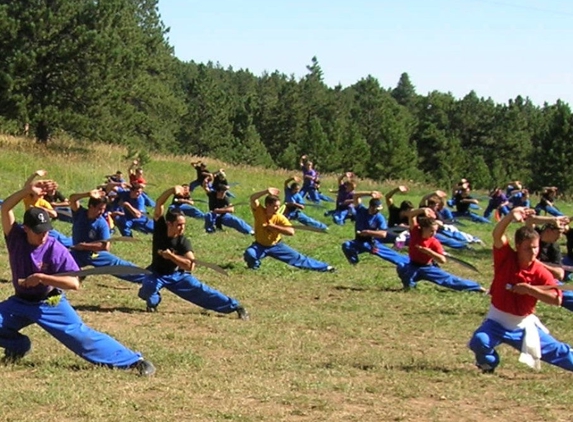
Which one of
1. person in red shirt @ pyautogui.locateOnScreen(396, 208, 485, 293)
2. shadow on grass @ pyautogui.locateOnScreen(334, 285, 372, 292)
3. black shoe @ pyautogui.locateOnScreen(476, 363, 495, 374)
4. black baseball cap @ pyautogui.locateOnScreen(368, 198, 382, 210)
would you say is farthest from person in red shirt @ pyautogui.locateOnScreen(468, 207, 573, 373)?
black baseball cap @ pyautogui.locateOnScreen(368, 198, 382, 210)

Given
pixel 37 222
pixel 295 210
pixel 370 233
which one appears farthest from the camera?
pixel 295 210

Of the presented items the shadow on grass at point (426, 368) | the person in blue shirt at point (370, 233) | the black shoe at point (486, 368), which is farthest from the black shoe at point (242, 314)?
the person in blue shirt at point (370, 233)

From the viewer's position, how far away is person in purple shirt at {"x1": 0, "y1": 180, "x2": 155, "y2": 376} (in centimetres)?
699

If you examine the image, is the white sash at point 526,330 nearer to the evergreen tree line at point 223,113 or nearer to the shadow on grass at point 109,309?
the shadow on grass at point 109,309

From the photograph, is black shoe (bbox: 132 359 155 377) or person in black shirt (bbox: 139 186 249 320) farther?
person in black shirt (bbox: 139 186 249 320)

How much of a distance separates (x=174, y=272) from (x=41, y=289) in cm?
333

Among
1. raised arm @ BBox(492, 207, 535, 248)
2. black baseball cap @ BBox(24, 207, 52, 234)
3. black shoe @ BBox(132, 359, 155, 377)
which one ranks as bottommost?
black shoe @ BBox(132, 359, 155, 377)

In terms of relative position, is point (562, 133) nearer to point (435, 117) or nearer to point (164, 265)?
point (435, 117)

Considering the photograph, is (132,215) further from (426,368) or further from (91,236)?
(426,368)

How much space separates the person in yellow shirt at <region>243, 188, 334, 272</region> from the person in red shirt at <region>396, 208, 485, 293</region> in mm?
1813

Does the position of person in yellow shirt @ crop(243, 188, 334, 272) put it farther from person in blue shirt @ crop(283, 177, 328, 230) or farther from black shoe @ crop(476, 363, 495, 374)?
person in blue shirt @ crop(283, 177, 328, 230)

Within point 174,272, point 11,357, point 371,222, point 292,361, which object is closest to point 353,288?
point 371,222

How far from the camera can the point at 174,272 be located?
10406mm

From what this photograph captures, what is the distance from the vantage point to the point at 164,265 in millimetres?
10406
